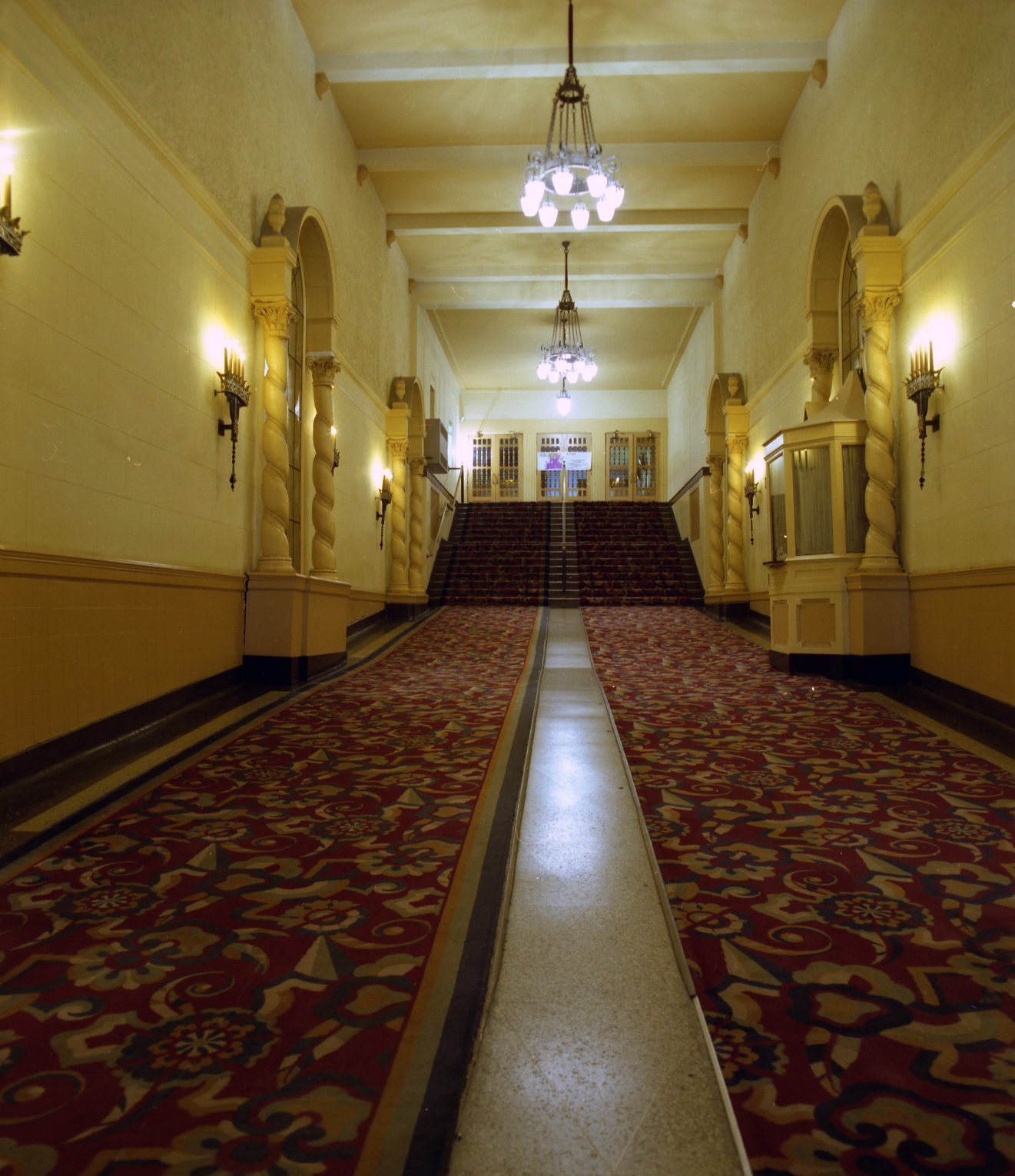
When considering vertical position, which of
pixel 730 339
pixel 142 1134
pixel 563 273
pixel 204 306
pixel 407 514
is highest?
pixel 563 273

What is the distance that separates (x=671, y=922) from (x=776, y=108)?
10369mm

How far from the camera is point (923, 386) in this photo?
20.2 feet

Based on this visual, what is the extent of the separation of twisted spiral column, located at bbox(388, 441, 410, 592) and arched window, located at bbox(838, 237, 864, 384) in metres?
6.71

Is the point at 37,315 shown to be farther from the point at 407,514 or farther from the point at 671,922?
the point at 407,514

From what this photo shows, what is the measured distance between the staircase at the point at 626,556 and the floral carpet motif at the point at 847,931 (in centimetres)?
912

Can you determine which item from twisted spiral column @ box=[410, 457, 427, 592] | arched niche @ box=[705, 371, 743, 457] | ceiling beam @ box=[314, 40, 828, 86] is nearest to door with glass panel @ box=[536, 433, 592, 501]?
arched niche @ box=[705, 371, 743, 457]

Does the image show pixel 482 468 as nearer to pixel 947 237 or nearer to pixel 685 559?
pixel 685 559

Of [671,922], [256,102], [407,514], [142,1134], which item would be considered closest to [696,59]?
[256,102]

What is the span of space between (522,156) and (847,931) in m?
10.4

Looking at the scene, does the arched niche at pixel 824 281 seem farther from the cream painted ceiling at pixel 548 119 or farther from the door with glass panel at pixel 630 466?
the door with glass panel at pixel 630 466

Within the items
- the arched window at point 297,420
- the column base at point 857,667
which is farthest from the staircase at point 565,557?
the column base at point 857,667

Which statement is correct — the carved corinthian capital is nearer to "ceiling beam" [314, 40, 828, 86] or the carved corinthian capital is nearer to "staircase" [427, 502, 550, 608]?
"ceiling beam" [314, 40, 828, 86]

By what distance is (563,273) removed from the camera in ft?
46.6

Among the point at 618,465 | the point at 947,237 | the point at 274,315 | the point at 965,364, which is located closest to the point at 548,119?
the point at 274,315
